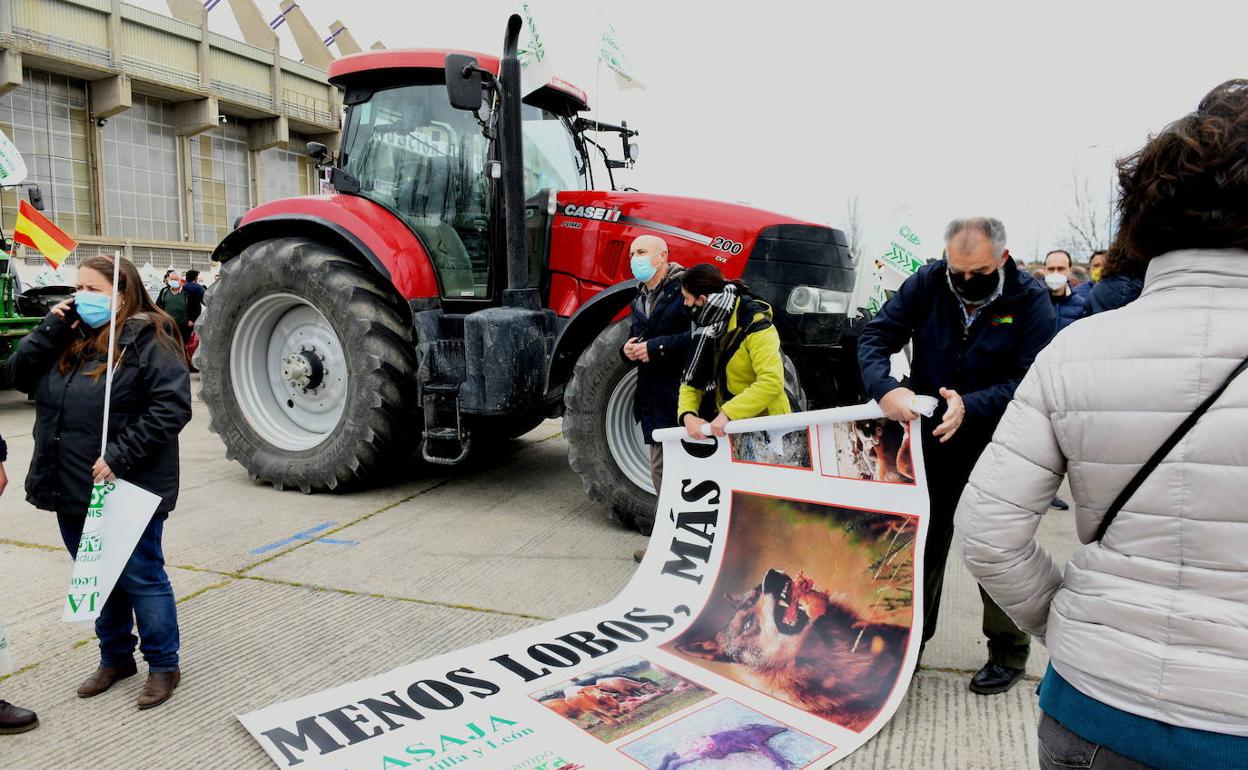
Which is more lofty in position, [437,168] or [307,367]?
[437,168]

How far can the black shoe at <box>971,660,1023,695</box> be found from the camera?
2.97 m

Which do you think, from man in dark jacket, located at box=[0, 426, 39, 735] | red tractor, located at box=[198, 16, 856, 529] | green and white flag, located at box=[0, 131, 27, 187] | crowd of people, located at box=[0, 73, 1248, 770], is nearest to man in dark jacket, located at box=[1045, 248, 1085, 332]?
red tractor, located at box=[198, 16, 856, 529]

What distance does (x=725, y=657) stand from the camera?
10.1ft

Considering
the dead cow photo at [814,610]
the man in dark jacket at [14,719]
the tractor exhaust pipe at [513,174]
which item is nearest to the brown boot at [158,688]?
the man in dark jacket at [14,719]

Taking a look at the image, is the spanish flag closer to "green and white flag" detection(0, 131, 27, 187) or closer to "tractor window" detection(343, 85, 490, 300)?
"green and white flag" detection(0, 131, 27, 187)

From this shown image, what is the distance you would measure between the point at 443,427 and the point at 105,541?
2.56 m

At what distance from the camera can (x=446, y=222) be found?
5555 mm

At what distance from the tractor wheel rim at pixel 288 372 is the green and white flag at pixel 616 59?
8.35 ft

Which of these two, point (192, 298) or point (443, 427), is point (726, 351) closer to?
point (443, 427)

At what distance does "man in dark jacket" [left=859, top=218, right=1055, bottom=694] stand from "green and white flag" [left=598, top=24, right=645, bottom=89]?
3.26 metres

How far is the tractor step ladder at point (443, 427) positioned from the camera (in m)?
5.17

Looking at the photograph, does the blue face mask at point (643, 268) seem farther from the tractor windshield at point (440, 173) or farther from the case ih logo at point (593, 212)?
the tractor windshield at point (440, 173)

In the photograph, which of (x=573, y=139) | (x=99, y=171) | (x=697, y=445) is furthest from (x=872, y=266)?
(x=99, y=171)

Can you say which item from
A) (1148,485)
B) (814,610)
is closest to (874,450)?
(814,610)
